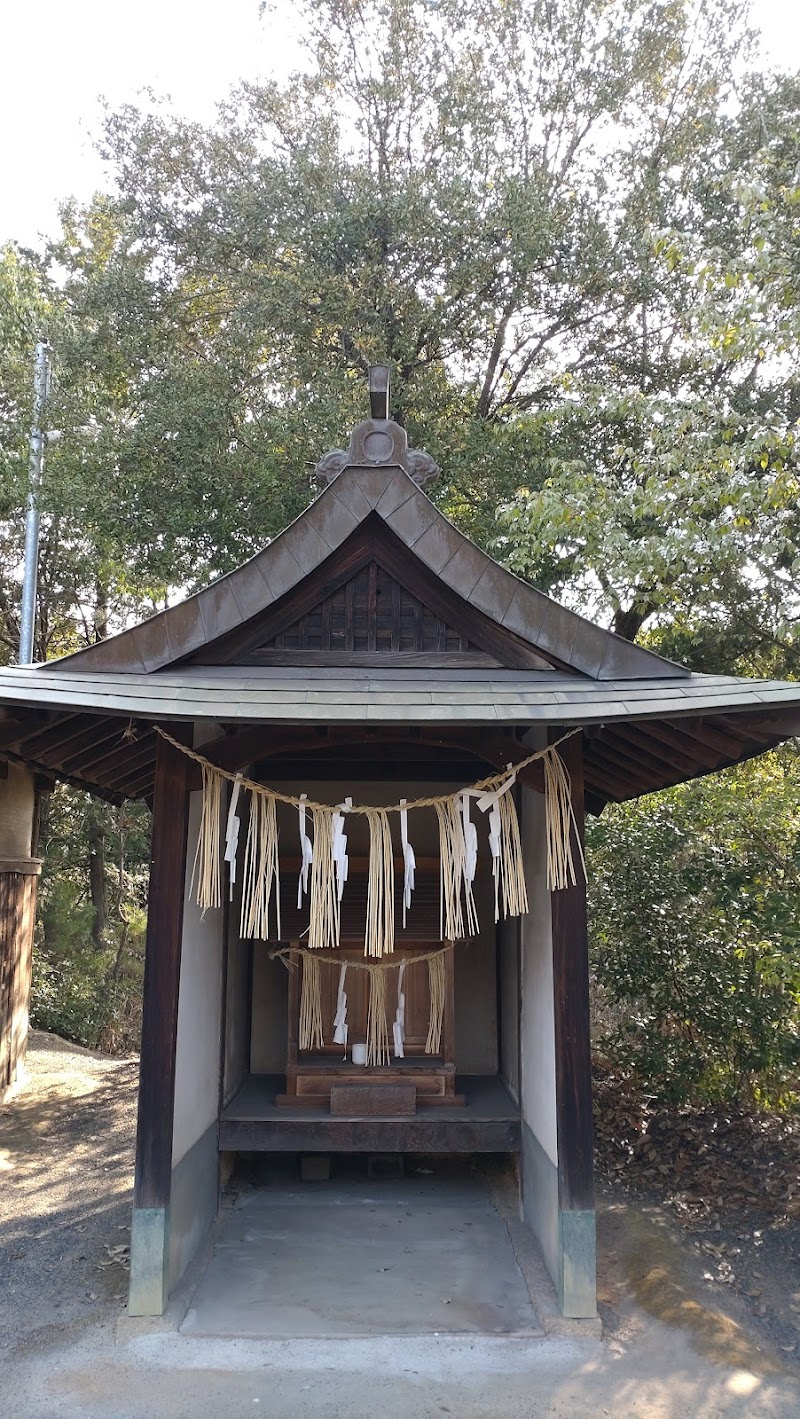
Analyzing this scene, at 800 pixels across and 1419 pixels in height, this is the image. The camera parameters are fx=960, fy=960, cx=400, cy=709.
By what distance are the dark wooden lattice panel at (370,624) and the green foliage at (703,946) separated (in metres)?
3.43

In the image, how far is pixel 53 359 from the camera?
35.9ft

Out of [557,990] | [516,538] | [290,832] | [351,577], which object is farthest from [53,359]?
[557,990]

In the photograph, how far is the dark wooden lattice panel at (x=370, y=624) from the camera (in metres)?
4.91

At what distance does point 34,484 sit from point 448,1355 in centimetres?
927

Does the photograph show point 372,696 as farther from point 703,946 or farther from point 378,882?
point 703,946

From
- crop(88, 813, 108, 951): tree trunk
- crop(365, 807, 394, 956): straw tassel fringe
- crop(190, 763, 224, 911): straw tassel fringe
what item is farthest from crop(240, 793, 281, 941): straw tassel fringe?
crop(88, 813, 108, 951): tree trunk

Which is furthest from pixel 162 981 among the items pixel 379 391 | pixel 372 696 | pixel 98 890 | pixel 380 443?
pixel 98 890

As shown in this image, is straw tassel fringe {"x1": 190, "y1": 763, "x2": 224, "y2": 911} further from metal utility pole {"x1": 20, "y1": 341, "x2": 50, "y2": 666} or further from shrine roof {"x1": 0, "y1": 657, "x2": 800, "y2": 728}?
metal utility pole {"x1": 20, "y1": 341, "x2": 50, "y2": 666}

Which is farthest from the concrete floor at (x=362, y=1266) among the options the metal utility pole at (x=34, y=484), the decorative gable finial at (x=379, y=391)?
the metal utility pole at (x=34, y=484)

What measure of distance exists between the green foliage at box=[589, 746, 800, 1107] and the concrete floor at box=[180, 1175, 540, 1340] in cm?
201

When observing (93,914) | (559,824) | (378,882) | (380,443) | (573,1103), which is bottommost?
(573,1103)

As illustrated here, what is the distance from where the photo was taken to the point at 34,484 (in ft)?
34.3

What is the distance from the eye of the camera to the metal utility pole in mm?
10539

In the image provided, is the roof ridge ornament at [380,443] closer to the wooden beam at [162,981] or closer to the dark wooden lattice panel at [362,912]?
the wooden beam at [162,981]
